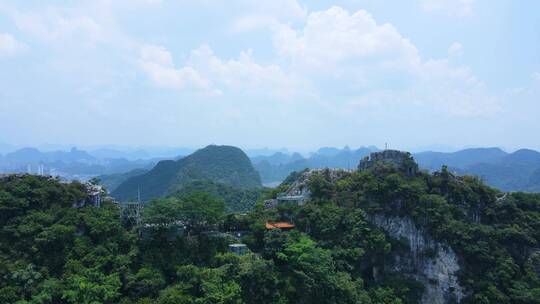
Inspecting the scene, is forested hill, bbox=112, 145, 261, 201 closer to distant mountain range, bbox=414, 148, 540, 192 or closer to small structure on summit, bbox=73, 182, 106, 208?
distant mountain range, bbox=414, 148, 540, 192

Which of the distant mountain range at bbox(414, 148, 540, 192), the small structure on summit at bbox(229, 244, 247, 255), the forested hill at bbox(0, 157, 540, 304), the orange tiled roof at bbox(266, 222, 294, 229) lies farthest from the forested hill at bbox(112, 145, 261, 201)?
the small structure on summit at bbox(229, 244, 247, 255)

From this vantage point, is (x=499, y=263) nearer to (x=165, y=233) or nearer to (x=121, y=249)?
(x=165, y=233)

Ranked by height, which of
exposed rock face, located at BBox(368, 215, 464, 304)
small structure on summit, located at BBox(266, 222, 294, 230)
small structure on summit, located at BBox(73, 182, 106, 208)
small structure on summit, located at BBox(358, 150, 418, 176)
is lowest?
exposed rock face, located at BBox(368, 215, 464, 304)

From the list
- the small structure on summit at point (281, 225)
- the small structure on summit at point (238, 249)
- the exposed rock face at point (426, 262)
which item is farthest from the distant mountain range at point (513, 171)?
the small structure on summit at point (238, 249)

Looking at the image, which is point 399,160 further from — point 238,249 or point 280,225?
point 238,249

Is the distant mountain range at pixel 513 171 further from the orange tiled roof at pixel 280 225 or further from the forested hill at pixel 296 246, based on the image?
the orange tiled roof at pixel 280 225

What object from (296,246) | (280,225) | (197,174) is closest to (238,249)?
(296,246)
